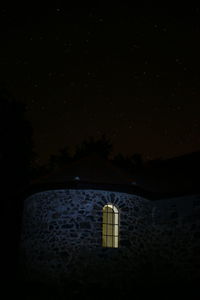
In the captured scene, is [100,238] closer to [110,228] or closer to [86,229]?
[86,229]

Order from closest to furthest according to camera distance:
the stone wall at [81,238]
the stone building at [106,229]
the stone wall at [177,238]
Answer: the stone wall at [81,238]
the stone building at [106,229]
the stone wall at [177,238]

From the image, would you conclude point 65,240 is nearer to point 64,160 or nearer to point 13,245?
point 13,245

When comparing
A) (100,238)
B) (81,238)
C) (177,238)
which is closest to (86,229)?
(81,238)

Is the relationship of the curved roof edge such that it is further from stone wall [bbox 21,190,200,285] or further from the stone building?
stone wall [bbox 21,190,200,285]

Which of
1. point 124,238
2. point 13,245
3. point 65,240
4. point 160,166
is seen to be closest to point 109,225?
point 124,238

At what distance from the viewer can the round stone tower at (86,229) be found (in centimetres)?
1541

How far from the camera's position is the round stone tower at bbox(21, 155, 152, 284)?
50.5 feet

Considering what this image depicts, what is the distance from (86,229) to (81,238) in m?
0.40

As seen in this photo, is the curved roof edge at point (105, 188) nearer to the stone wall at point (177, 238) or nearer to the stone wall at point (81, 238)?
the stone wall at point (81, 238)

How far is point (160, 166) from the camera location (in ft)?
72.1

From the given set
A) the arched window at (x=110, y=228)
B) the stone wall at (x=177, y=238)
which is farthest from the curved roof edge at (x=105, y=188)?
the arched window at (x=110, y=228)

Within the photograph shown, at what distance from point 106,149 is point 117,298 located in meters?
23.7

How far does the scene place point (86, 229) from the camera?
15672 millimetres

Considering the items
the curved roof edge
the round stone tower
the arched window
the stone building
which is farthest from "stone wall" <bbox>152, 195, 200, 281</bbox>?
the arched window
